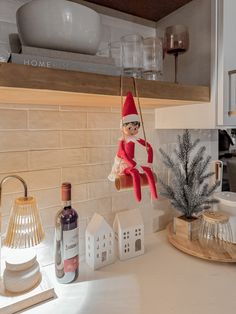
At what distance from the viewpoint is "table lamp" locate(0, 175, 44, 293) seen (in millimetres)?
638

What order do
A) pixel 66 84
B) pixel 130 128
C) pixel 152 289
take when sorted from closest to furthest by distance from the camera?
pixel 66 84
pixel 130 128
pixel 152 289

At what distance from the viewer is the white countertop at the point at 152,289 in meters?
0.62

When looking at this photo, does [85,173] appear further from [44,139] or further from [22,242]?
[22,242]

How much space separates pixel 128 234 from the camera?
873 millimetres

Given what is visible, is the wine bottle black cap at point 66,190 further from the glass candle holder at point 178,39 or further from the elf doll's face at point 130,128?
the glass candle holder at point 178,39

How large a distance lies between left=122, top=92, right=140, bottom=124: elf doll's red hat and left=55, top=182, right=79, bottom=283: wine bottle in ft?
0.96

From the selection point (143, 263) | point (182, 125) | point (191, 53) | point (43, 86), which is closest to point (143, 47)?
point (191, 53)

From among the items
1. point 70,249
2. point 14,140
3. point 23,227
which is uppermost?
point 14,140

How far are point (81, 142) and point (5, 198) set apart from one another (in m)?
0.32

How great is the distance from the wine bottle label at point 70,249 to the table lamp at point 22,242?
0.08 m

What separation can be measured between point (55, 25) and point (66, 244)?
1.98ft

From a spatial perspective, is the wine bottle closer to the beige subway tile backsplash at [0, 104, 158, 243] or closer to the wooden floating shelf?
the beige subway tile backsplash at [0, 104, 158, 243]

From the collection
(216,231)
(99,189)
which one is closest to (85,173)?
(99,189)

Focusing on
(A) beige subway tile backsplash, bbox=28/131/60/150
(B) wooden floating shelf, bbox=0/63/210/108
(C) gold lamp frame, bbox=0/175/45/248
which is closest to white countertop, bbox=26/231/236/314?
(C) gold lamp frame, bbox=0/175/45/248
